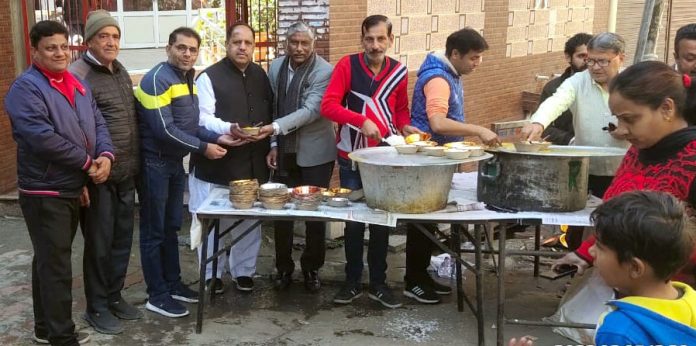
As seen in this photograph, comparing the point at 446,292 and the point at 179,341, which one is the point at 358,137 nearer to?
the point at 446,292

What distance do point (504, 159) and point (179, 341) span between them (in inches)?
92.1

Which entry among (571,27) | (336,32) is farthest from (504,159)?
(571,27)

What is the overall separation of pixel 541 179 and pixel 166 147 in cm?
239

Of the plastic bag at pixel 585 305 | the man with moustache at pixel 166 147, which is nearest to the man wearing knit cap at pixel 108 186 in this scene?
the man with moustache at pixel 166 147

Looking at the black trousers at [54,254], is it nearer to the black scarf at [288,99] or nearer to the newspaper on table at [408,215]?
the newspaper on table at [408,215]

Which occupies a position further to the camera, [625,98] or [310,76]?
[310,76]

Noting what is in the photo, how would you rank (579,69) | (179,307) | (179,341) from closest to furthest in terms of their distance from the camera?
(179,341) < (179,307) < (579,69)

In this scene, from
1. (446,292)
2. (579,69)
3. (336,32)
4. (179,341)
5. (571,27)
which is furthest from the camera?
(571,27)

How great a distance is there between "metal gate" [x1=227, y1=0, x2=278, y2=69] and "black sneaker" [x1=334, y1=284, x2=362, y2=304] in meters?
2.92

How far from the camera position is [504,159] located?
173 inches

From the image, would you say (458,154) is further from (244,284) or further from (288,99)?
(244,284)

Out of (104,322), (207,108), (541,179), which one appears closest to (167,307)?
(104,322)

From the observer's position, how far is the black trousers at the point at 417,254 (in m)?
5.43

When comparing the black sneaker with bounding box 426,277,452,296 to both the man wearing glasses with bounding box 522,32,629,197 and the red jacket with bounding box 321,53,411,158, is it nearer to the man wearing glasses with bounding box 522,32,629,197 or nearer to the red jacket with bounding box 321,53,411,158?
the red jacket with bounding box 321,53,411,158
